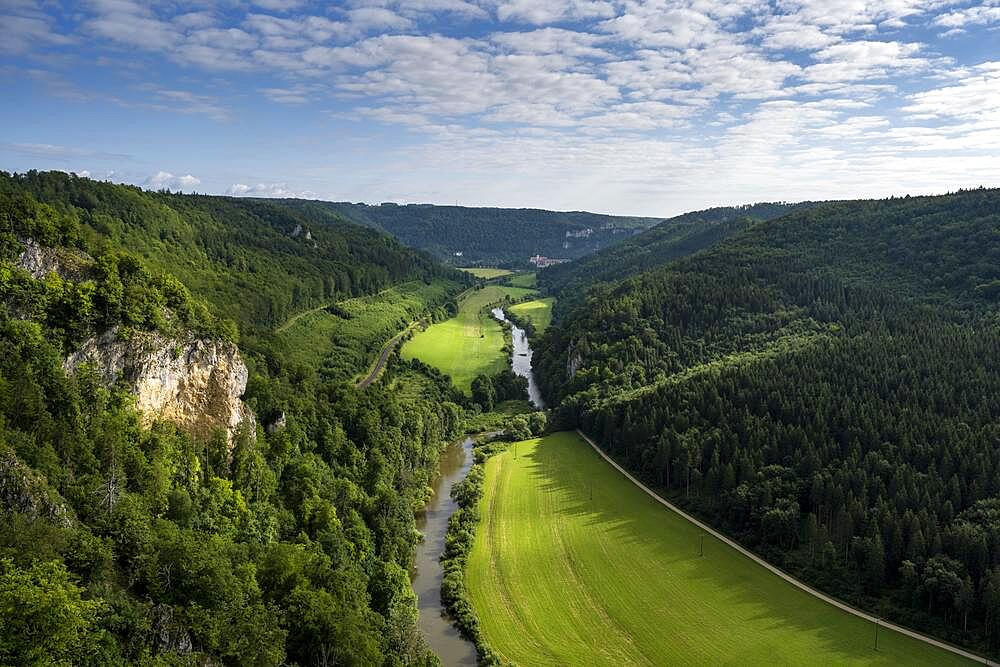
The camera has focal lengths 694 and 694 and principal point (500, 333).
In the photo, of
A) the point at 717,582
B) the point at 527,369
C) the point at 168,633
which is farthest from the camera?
the point at 527,369

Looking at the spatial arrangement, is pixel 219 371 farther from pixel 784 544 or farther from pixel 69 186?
pixel 69 186

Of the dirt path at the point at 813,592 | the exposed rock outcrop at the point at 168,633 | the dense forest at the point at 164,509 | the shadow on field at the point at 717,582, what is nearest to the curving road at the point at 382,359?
the shadow on field at the point at 717,582

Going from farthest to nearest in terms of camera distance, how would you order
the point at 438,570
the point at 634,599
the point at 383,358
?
the point at 383,358
the point at 438,570
the point at 634,599

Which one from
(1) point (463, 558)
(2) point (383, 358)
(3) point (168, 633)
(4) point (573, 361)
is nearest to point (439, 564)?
(1) point (463, 558)

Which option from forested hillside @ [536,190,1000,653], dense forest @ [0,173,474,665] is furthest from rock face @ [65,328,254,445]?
forested hillside @ [536,190,1000,653]

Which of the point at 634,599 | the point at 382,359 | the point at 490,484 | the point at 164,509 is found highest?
the point at 382,359

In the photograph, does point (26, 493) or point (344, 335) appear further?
point (344, 335)

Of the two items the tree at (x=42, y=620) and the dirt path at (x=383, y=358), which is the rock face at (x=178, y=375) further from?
the dirt path at (x=383, y=358)

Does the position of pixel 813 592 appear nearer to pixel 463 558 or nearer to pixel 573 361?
pixel 463 558
